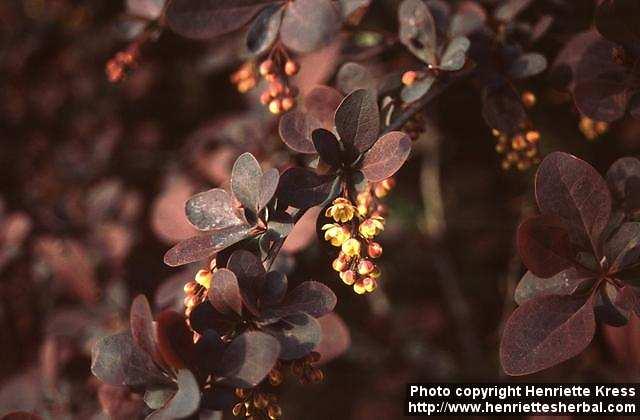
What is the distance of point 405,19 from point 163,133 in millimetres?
1226

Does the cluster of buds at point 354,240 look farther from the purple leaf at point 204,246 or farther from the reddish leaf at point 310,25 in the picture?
the reddish leaf at point 310,25

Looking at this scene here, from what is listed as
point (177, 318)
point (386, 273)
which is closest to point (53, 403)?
point (177, 318)

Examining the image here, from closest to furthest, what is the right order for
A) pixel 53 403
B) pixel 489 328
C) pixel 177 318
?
pixel 177 318
pixel 53 403
pixel 489 328

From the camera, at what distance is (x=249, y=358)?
2.41 ft

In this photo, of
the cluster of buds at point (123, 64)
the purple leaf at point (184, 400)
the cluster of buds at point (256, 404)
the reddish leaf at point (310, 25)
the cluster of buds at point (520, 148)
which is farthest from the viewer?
the cluster of buds at point (123, 64)

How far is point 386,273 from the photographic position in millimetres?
1955

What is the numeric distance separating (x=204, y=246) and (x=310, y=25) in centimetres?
36

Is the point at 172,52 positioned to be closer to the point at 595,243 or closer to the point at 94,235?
the point at 94,235

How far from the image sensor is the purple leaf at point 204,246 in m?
0.78

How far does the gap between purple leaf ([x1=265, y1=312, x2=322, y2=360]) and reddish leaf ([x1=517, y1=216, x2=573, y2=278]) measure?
0.91 feet

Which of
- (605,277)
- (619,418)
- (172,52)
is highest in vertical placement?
(605,277)

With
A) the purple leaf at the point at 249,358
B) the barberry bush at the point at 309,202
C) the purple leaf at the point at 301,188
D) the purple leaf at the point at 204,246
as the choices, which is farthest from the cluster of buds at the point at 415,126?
the purple leaf at the point at 249,358

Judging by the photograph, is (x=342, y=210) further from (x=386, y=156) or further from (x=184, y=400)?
(x=184, y=400)

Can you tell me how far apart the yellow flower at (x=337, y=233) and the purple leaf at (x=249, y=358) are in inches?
5.9
